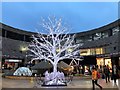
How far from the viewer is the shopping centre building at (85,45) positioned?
139 ft

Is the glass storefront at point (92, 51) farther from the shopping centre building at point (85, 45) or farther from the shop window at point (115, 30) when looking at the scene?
the shop window at point (115, 30)

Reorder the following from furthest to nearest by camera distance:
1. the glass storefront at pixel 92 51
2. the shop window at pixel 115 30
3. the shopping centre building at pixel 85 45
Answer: the glass storefront at pixel 92 51, the shopping centre building at pixel 85 45, the shop window at pixel 115 30

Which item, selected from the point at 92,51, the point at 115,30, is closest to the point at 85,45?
the point at 92,51

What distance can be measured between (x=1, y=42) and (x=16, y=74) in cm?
2152

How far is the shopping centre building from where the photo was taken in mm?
42469

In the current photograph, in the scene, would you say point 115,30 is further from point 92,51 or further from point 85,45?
point 85,45

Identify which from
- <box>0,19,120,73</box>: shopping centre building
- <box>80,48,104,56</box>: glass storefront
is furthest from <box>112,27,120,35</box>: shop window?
<box>80,48,104,56</box>: glass storefront

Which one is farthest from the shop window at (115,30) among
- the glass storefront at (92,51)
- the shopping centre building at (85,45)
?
the glass storefront at (92,51)

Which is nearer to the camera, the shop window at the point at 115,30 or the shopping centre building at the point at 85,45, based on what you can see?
the shop window at the point at 115,30

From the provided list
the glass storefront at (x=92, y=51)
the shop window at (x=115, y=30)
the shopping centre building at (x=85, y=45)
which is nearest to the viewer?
the shop window at (x=115, y=30)

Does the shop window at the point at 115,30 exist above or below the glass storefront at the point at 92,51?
above

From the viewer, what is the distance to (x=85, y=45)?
5519 cm

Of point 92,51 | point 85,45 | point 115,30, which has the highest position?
point 115,30

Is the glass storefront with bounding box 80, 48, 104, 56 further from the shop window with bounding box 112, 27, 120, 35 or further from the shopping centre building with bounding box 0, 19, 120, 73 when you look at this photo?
the shop window with bounding box 112, 27, 120, 35
